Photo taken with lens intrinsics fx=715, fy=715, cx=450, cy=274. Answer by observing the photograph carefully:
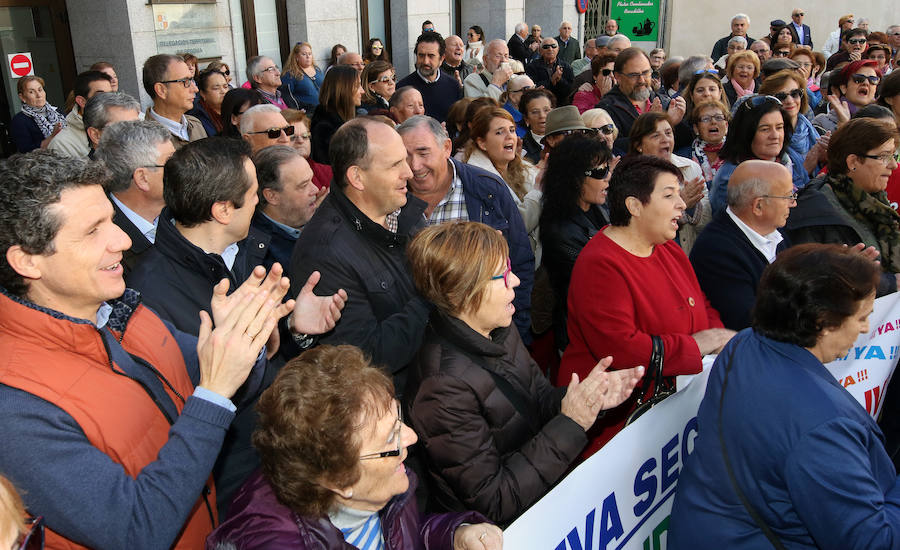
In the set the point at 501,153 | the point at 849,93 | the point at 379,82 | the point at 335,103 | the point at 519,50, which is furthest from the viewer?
the point at 519,50

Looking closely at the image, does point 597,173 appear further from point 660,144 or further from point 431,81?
point 431,81

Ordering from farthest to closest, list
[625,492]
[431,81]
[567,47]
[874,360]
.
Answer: [567,47]
[431,81]
[874,360]
[625,492]

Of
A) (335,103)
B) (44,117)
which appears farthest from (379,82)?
(44,117)

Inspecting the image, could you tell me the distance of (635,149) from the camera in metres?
5.51

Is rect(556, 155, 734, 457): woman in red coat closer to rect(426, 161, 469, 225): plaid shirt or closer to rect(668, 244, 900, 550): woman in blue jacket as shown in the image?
rect(668, 244, 900, 550): woman in blue jacket

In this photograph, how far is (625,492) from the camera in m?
2.58

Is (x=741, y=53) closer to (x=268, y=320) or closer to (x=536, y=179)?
(x=536, y=179)

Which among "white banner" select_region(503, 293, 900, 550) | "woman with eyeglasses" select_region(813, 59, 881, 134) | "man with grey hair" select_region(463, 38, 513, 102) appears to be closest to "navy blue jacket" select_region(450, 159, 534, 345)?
"white banner" select_region(503, 293, 900, 550)

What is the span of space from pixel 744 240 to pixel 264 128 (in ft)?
10.9

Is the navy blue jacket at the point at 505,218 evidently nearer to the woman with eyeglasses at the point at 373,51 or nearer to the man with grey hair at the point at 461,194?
the man with grey hair at the point at 461,194

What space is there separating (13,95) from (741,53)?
845 cm

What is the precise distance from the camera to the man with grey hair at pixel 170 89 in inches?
235

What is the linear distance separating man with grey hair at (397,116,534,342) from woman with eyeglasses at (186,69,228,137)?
11.2 ft

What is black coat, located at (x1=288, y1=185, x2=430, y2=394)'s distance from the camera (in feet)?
9.95
